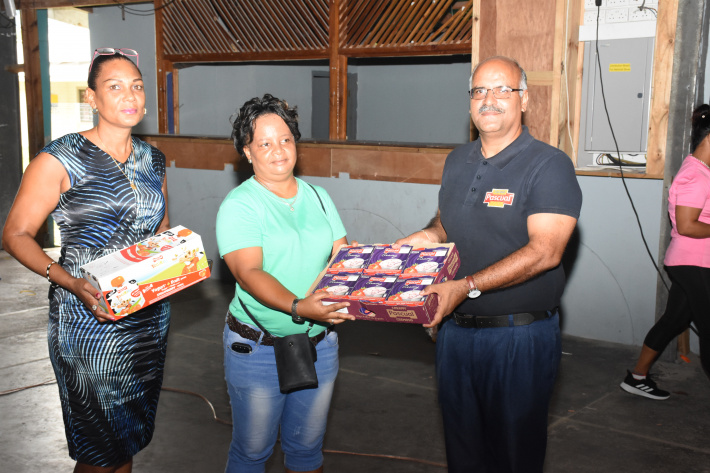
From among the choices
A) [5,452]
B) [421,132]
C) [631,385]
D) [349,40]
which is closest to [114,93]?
[5,452]

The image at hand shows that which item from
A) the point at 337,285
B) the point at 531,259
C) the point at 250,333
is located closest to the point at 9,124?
the point at 250,333

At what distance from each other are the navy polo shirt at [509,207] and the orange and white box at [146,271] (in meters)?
0.97

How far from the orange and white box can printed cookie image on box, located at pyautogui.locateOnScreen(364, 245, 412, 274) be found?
608 mm

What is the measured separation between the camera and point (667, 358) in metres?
5.16

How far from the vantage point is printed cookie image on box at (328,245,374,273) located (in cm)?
238

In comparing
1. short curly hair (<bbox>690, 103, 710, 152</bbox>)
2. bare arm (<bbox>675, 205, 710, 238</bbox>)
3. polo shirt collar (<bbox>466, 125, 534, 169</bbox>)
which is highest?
short curly hair (<bbox>690, 103, 710, 152</bbox>)

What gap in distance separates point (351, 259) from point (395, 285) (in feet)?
0.89

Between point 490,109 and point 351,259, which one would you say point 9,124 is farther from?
point 490,109

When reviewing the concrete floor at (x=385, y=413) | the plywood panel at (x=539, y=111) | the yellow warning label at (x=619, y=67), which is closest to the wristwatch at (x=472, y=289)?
the concrete floor at (x=385, y=413)

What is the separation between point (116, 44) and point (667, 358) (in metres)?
7.45

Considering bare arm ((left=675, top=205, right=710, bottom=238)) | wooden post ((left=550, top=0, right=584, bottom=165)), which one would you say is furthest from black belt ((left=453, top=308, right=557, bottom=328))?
wooden post ((left=550, top=0, right=584, bottom=165))

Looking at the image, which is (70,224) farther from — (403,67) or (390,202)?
(403,67)

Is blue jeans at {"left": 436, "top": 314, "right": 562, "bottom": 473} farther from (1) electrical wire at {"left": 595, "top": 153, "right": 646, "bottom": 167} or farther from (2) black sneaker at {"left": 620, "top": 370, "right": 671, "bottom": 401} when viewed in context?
(1) electrical wire at {"left": 595, "top": 153, "right": 646, "bottom": 167}

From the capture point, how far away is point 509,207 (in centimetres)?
238
